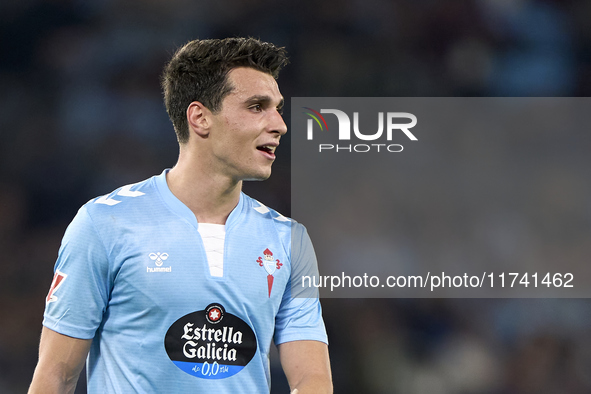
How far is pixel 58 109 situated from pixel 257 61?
247cm

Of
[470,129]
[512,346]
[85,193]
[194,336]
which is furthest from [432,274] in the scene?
[194,336]

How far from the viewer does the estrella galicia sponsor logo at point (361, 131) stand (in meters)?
4.02

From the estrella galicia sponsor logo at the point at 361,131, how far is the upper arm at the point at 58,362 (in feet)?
7.48

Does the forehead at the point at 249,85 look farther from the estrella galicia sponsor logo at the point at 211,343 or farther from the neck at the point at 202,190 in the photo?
the estrella galicia sponsor logo at the point at 211,343

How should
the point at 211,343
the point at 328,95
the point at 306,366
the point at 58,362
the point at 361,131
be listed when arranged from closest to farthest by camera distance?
the point at 58,362, the point at 211,343, the point at 306,366, the point at 361,131, the point at 328,95

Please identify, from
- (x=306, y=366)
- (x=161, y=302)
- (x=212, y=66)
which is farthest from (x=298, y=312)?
(x=212, y=66)

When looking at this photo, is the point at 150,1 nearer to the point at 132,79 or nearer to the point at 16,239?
the point at 132,79

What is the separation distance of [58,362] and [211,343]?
0.49 m

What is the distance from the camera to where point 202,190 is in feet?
7.55

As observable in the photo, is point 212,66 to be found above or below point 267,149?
above

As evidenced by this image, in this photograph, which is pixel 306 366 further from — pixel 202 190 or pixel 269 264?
pixel 202 190

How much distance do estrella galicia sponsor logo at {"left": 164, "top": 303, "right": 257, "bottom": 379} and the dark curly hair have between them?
0.68 metres

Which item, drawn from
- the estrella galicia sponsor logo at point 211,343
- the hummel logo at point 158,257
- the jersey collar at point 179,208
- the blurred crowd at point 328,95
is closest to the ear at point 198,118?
the jersey collar at point 179,208

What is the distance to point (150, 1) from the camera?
446cm
